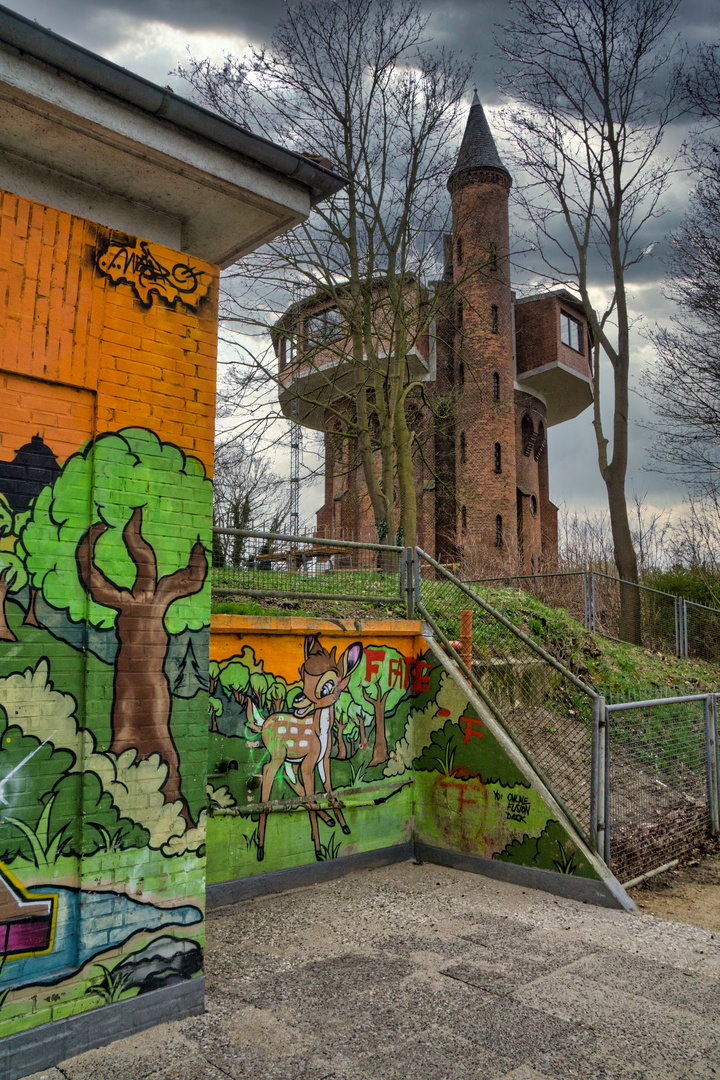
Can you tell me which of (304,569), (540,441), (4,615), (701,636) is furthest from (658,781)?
(540,441)

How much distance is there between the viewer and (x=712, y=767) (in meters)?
8.71

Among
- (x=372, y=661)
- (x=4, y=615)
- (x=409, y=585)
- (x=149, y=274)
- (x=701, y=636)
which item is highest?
(x=149, y=274)

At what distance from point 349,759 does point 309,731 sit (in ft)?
2.07

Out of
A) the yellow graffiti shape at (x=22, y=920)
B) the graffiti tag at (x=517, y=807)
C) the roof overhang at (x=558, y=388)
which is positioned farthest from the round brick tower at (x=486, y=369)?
the yellow graffiti shape at (x=22, y=920)

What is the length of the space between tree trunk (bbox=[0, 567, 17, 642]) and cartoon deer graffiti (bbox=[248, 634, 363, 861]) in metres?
3.02

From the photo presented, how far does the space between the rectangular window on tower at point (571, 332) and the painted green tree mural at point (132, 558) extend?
26.9 m

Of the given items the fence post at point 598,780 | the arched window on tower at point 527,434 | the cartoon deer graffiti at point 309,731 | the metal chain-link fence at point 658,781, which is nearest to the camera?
the fence post at point 598,780

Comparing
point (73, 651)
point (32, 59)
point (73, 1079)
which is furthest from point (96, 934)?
point (32, 59)

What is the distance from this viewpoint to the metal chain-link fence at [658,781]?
7203mm

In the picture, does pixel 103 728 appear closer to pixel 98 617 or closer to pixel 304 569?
pixel 98 617

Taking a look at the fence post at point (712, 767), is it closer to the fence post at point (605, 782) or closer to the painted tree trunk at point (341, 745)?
the fence post at point (605, 782)

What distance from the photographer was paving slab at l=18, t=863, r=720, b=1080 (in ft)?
12.7

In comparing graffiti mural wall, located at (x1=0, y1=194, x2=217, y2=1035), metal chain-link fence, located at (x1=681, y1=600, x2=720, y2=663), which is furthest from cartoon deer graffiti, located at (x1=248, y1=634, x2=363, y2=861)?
metal chain-link fence, located at (x1=681, y1=600, x2=720, y2=663)

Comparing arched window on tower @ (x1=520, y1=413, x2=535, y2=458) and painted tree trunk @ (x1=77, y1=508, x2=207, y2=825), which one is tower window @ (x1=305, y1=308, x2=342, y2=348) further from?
arched window on tower @ (x1=520, y1=413, x2=535, y2=458)
